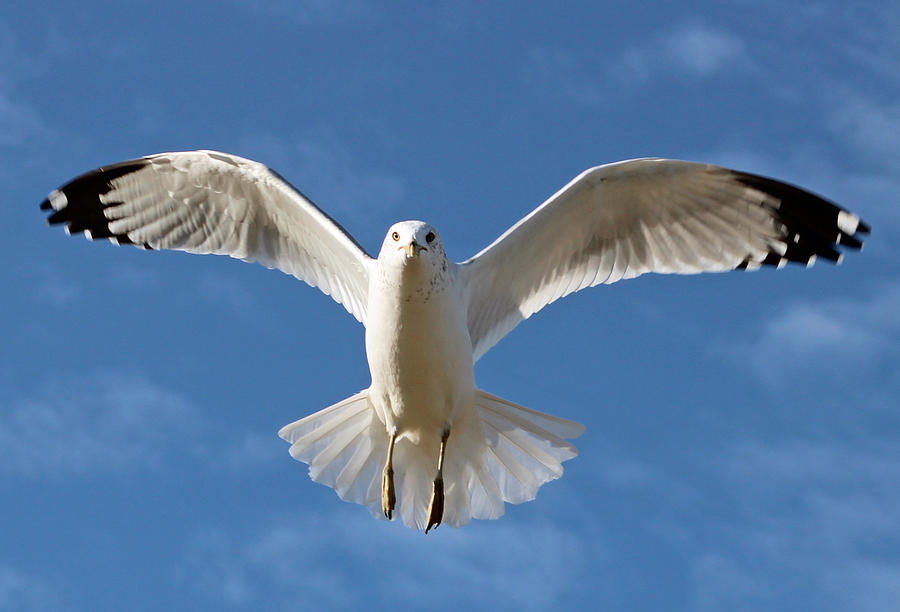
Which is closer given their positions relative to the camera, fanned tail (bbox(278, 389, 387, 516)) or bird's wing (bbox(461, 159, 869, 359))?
bird's wing (bbox(461, 159, 869, 359))

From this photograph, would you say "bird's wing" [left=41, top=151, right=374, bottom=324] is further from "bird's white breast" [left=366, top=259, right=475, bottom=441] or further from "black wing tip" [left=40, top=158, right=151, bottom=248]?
"bird's white breast" [left=366, top=259, right=475, bottom=441]

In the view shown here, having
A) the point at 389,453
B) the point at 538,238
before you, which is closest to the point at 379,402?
the point at 389,453

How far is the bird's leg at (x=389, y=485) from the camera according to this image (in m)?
8.20

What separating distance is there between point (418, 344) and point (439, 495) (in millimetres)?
1033

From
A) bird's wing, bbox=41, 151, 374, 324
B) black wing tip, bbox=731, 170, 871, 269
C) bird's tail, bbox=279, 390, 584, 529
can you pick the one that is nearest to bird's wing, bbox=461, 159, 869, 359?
black wing tip, bbox=731, 170, 871, 269

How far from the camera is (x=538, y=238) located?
8.37 meters

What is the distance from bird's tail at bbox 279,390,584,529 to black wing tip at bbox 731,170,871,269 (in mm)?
1744

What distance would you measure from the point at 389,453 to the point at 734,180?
265 centimetres

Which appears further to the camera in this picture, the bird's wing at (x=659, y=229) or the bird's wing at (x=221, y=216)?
the bird's wing at (x=221, y=216)

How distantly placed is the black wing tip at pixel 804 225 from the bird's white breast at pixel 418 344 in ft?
6.21

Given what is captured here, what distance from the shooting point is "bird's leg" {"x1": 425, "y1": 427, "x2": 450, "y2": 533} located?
810cm

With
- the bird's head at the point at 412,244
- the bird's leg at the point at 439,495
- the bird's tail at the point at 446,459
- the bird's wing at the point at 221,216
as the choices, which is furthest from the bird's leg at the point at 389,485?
the bird's head at the point at 412,244

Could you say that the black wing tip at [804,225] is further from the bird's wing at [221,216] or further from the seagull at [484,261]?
the bird's wing at [221,216]

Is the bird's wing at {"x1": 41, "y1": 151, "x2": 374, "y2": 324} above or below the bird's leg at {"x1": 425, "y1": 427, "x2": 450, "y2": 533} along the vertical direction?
above
